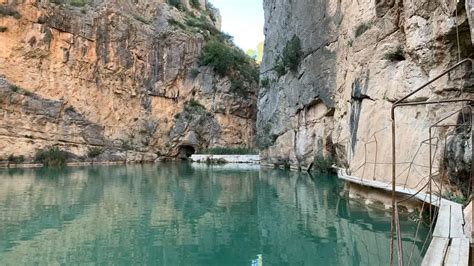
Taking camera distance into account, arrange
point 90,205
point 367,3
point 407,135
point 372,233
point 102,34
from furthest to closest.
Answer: point 102,34 < point 367,3 < point 90,205 < point 407,135 < point 372,233

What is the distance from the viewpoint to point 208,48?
154ft

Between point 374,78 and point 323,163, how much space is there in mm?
12025

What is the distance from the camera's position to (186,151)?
155 feet

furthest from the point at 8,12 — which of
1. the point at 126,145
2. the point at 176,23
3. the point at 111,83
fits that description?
the point at 176,23

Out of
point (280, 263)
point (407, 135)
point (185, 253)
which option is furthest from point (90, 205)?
point (407, 135)

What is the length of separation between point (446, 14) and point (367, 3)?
7459 mm

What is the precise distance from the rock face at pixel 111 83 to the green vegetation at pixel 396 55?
104 feet

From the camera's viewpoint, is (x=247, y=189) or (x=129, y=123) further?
(x=129, y=123)

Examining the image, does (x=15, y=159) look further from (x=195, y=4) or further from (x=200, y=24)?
(x=195, y=4)

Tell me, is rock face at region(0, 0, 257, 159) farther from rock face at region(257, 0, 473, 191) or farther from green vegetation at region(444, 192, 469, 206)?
green vegetation at region(444, 192, 469, 206)

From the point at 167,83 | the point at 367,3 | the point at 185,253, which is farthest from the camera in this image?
the point at 167,83

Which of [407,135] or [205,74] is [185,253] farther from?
[205,74]

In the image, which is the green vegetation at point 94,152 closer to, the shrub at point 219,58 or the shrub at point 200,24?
the shrub at point 219,58

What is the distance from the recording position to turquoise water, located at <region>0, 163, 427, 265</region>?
24.6 ft
